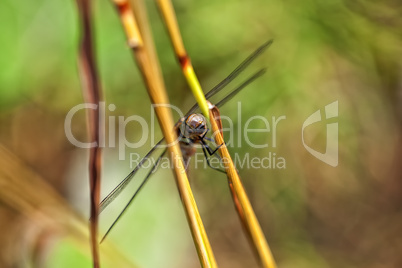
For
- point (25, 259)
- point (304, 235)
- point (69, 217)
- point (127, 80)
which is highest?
point (127, 80)

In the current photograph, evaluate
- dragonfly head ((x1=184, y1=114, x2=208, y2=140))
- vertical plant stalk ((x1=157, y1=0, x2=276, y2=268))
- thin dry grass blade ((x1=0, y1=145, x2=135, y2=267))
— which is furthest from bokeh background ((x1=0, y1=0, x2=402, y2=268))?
vertical plant stalk ((x1=157, y1=0, x2=276, y2=268))

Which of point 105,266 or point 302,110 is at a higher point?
point 302,110

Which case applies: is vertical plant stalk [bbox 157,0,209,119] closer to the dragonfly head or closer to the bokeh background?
the dragonfly head

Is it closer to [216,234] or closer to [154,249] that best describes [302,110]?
[216,234]

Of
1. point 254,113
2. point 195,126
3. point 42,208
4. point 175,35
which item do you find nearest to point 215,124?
point 175,35

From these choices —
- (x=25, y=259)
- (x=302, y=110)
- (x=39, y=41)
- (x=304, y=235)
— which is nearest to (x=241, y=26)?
(x=302, y=110)

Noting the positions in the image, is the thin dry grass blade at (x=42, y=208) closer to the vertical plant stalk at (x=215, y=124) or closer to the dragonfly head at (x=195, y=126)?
the dragonfly head at (x=195, y=126)

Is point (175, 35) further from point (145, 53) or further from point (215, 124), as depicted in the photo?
point (215, 124)
